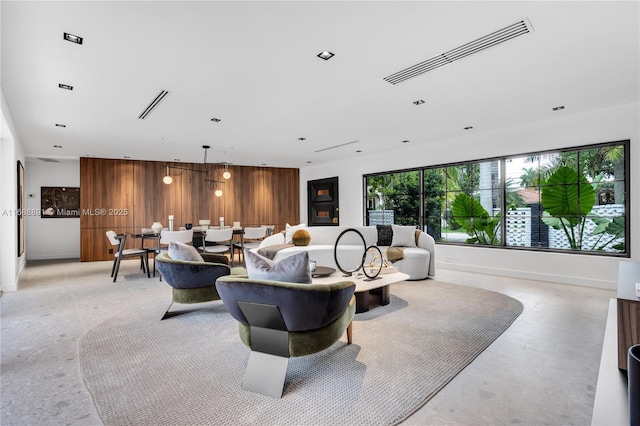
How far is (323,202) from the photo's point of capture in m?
9.51

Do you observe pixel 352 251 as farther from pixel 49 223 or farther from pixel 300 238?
pixel 49 223

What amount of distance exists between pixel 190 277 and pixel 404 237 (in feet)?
11.7

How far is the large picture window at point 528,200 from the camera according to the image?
4.82m

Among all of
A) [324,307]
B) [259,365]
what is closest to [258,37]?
[324,307]

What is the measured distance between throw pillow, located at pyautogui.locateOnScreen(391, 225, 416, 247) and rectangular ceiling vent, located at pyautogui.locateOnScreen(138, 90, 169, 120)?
3.99 metres

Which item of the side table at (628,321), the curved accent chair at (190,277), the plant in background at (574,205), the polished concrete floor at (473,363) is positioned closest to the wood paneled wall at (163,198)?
the polished concrete floor at (473,363)

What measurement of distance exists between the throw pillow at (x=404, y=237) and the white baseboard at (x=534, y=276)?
125 cm

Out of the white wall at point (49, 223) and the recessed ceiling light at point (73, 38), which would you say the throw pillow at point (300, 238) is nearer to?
the recessed ceiling light at point (73, 38)

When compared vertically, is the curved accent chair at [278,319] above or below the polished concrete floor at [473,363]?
above

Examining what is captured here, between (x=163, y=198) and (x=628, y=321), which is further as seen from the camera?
(x=163, y=198)

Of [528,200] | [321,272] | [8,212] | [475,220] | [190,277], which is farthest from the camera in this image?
[475,220]

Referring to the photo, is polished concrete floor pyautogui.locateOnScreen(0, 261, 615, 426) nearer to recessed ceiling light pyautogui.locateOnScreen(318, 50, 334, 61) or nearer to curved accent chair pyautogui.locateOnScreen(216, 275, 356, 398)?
curved accent chair pyautogui.locateOnScreen(216, 275, 356, 398)

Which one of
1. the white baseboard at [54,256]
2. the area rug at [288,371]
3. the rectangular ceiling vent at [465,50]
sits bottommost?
the white baseboard at [54,256]

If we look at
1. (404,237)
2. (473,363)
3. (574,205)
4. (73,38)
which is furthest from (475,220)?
(73,38)
